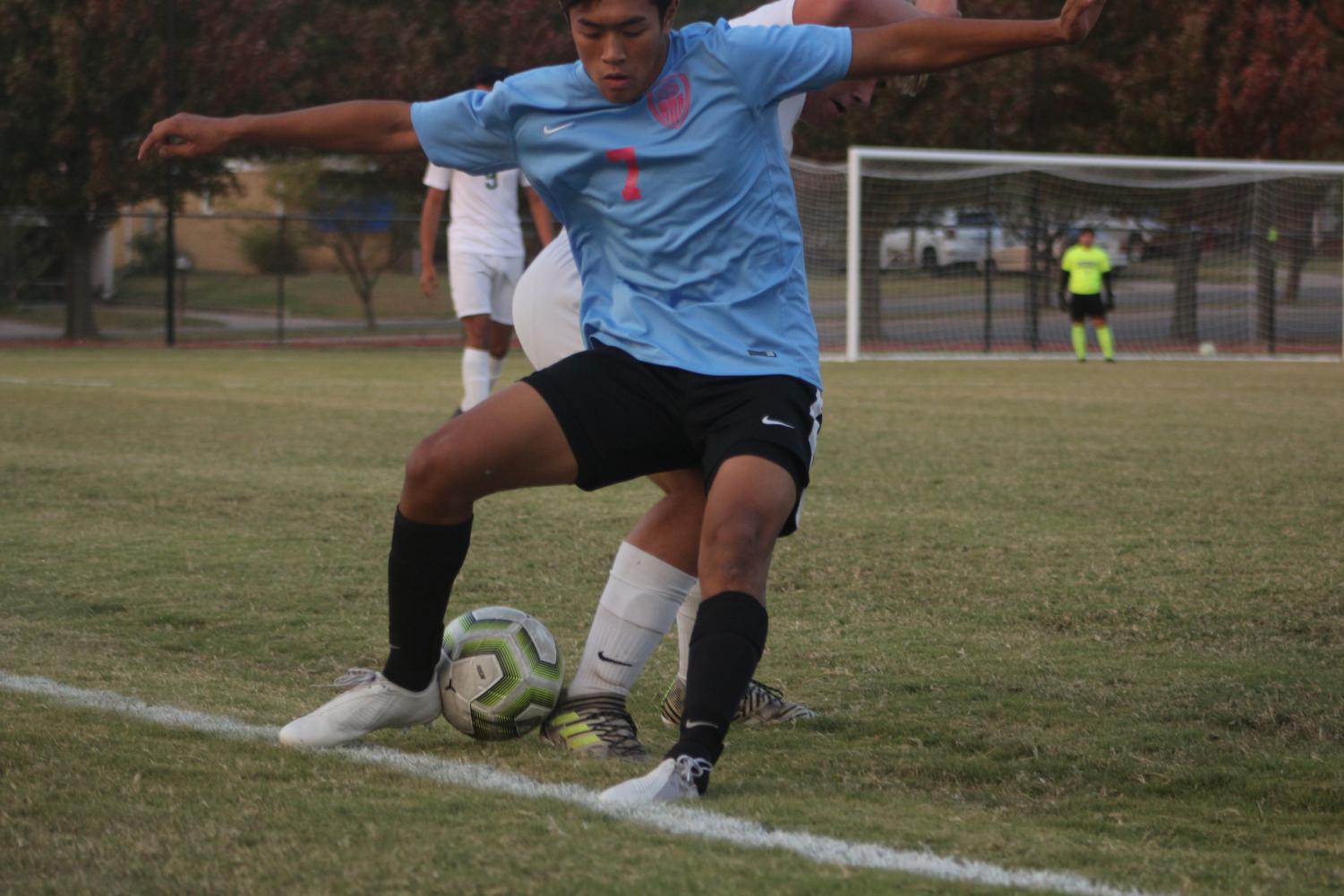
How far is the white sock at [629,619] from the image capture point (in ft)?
11.9

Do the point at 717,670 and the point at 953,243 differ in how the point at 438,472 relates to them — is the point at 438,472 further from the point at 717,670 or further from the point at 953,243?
the point at 953,243

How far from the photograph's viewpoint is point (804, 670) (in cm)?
432

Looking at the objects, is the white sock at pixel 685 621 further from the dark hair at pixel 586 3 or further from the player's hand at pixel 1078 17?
the player's hand at pixel 1078 17

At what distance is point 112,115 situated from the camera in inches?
1061

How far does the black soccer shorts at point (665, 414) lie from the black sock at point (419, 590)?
313 mm

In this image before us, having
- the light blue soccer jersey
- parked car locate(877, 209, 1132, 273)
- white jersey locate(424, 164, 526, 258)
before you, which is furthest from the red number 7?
parked car locate(877, 209, 1132, 273)

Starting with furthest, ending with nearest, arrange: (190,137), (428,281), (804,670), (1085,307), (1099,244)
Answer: (1099,244)
(1085,307)
(428,281)
(804,670)
(190,137)

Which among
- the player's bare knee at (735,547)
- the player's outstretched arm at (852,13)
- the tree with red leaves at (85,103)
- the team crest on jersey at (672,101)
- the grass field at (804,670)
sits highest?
the tree with red leaves at (85,103)

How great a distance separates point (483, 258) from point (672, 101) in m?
7.58

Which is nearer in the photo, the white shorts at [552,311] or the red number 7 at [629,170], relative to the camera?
the red number 7 at [629,170]

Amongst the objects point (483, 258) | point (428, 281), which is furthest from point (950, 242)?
point (483, 258)

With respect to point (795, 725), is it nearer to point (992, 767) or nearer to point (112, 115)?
point (992, 767)

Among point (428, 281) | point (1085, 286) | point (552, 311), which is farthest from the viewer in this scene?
point (1085, 286)

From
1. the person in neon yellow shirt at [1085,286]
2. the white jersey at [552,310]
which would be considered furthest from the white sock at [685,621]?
the person in neon yellow shirt at [1085,286]
